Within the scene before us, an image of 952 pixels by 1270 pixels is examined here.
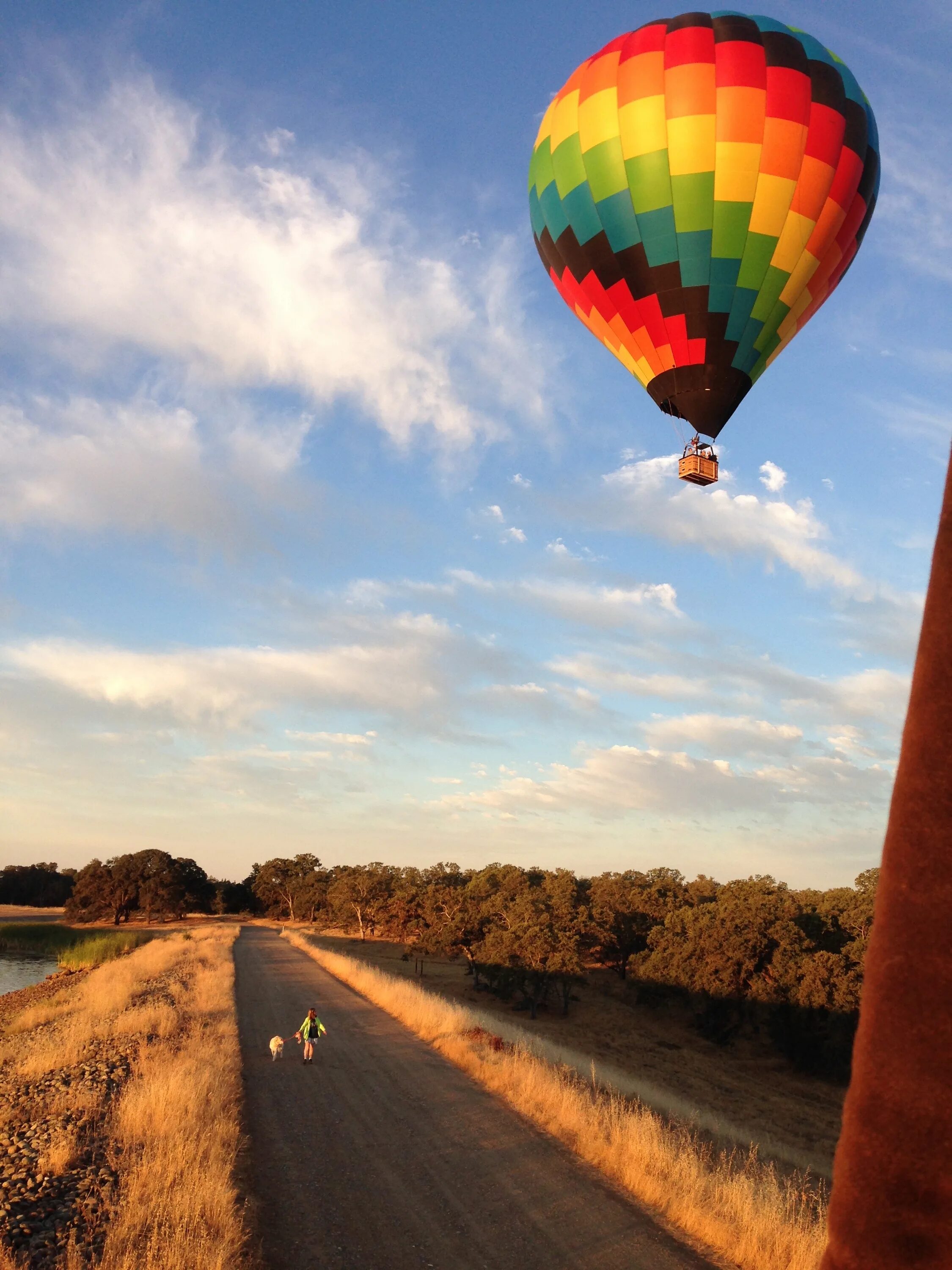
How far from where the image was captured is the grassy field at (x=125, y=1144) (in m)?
8.13

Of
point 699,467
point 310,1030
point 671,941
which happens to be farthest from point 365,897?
point 699,467

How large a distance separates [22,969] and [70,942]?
11.0 meters

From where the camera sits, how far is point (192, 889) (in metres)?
107

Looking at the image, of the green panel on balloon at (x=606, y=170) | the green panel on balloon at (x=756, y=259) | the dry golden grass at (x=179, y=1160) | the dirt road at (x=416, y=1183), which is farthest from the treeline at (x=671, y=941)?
the green panel on balloon at (x=606, y=170)

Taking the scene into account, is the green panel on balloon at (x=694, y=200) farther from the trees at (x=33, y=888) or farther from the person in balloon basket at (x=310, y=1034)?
the trees at (x=33, y=888)

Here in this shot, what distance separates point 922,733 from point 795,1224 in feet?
37.6

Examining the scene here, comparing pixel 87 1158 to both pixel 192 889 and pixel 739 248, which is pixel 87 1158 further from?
pixel 192 889

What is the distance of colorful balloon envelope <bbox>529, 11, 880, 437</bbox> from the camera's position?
19797 millimetres

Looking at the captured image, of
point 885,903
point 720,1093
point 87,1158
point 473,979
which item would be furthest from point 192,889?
point 885,903

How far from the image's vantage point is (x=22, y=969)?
55531 mm

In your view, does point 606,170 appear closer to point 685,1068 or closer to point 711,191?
point 711,191

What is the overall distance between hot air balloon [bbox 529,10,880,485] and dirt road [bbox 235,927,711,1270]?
52.2 ft

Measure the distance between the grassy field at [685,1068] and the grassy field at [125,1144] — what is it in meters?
9.72

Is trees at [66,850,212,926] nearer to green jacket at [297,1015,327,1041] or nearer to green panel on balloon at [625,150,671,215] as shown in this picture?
green jacket at [297,1015,327,1041]
